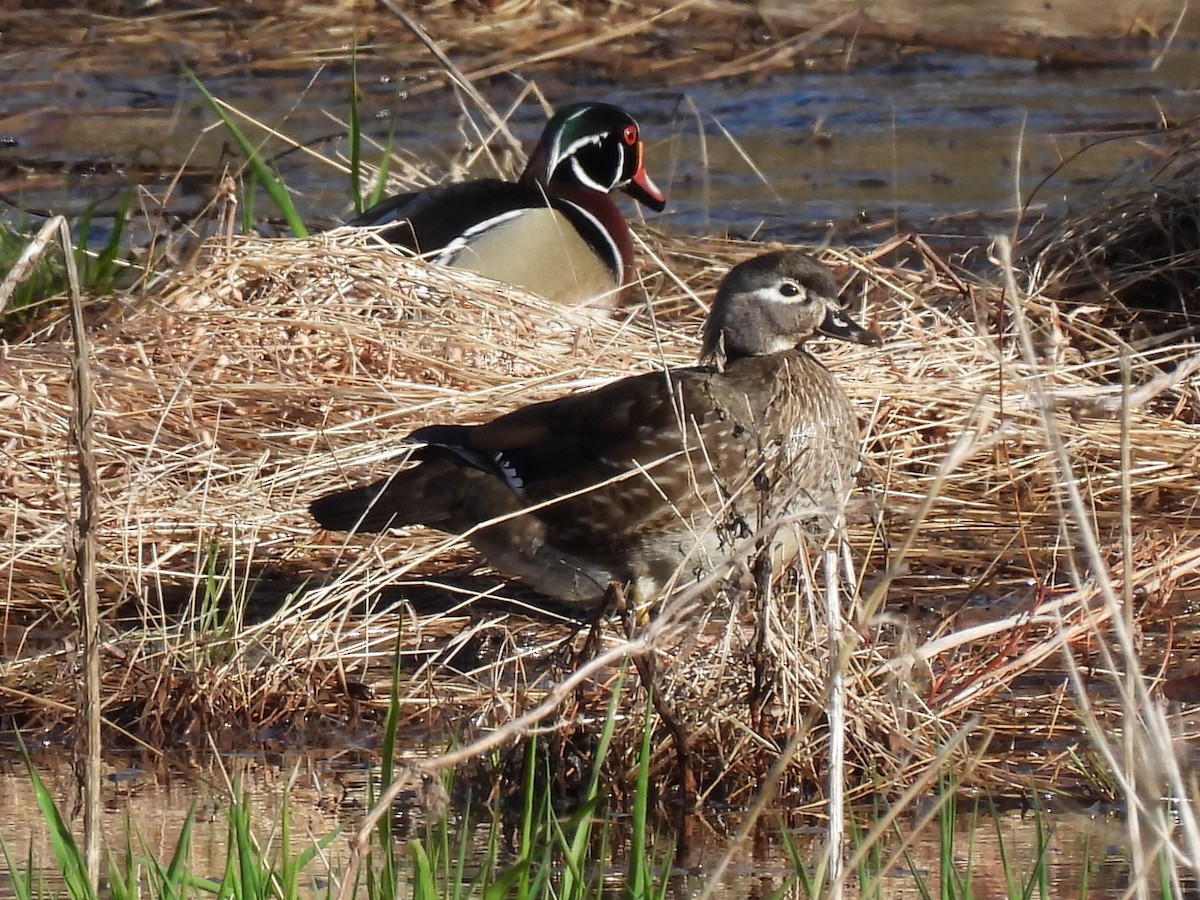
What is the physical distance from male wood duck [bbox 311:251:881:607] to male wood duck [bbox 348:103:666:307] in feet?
5.83

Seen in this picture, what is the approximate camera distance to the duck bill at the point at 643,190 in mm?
8320

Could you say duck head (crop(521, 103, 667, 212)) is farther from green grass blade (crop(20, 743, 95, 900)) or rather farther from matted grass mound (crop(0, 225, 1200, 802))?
green grass blade (crop(20, 743, 95, 900))

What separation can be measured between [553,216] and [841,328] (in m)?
2.52

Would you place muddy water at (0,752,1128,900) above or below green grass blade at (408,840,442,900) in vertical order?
below

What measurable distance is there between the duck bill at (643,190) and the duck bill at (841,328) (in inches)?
126

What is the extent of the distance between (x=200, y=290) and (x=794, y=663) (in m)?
3.05

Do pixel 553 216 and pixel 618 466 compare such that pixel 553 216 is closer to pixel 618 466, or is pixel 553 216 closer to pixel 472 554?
pixel 472 554

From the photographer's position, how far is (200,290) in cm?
619

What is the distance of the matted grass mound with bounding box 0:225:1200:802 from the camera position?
12.2 ft

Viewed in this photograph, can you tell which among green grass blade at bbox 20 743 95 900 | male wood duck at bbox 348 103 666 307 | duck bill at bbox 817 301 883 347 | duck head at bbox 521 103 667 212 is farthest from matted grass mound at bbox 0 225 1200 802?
duck head at bbox 521 103 667 212

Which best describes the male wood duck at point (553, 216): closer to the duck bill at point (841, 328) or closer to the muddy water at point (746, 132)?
the muddy water at point (746, 132)

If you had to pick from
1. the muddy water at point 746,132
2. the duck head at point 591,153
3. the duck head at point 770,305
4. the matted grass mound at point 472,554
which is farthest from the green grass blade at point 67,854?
the duck head at point 591,153

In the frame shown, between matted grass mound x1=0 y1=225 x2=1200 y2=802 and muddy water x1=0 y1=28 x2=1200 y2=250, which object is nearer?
matted grass mound x1=0 y1=225 x2=1200 y2=802

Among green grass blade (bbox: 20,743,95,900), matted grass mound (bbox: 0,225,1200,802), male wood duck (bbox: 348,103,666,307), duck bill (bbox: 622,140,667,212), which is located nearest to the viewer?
green grass blade (bbox: 20,743,95,900)
